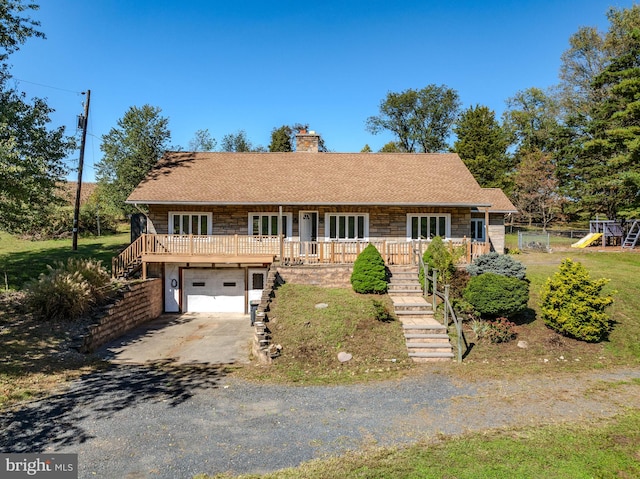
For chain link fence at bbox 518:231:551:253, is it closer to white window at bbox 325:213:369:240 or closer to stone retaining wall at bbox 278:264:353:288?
white window at bbox 325:213:369:240

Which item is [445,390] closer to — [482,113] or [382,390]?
[382,390]

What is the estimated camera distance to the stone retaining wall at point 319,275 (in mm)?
14984

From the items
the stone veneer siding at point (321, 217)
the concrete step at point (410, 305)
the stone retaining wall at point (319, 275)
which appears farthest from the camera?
the stone veneer siding at point (321, 217)

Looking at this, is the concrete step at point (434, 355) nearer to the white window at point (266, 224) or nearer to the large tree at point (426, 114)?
the white window at point (266, 224)

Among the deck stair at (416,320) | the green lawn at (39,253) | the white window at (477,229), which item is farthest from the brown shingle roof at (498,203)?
the green lawn at (39,253)

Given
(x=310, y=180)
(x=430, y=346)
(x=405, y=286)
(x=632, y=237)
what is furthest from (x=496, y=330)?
(x=632, y=237)

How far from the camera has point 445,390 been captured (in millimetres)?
8305

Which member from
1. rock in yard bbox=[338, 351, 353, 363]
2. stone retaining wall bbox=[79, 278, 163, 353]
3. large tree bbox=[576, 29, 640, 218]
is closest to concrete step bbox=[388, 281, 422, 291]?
rock in yard bbox=[338, 351, 353, 363]

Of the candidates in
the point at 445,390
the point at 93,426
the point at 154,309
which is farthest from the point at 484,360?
the point at 154,309

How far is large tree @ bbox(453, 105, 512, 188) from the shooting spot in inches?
1574

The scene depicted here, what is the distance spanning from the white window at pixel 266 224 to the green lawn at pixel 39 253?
23.0ft

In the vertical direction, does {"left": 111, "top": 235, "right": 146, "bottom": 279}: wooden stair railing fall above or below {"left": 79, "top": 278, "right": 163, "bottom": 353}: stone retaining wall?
above

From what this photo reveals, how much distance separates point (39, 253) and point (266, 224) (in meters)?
12.8

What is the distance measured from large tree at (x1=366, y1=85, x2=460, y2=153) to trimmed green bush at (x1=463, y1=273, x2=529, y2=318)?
44548mm
